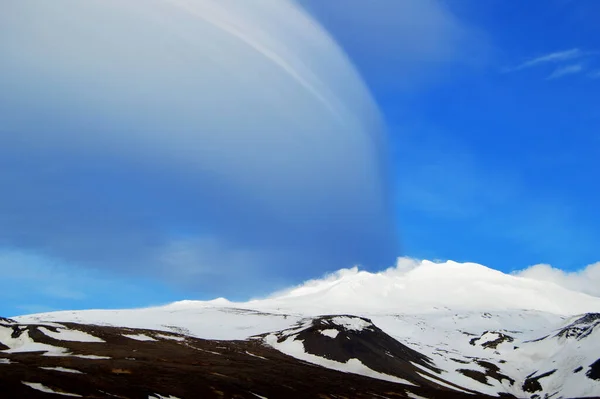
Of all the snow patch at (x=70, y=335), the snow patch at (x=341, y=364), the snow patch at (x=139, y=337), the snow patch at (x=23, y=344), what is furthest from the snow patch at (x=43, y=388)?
the snow patch at (x=139, y=337)

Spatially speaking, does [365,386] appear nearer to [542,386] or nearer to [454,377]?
[454,377]

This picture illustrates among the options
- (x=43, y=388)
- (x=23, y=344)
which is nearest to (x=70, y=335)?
(x=23, y=344)

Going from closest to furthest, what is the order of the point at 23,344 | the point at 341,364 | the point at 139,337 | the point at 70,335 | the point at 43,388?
the point at 43,388 < the point at 23,344 < the point at 70,335 < the point at 341,364 < the point at 139,337

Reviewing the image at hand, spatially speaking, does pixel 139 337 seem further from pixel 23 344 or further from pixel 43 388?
pixel 43 388

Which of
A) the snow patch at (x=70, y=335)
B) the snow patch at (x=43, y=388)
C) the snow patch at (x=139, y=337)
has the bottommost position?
the snow patch at (x=43, y=388)

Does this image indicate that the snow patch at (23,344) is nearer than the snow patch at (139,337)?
Yes

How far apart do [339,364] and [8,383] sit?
124053 millimetres

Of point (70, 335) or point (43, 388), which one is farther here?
point (70, 335)

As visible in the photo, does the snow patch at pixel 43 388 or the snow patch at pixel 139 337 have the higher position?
the snow patch at pixel 139 337

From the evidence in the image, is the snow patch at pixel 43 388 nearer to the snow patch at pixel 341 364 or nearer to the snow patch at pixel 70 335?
the snow patch at pixel 70 335

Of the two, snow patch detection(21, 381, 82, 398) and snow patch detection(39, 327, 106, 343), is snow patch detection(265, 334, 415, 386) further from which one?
snow patch detection(21, 381, 82, 398)

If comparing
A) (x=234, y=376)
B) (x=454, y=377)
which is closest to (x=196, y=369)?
(x=234, y=376)

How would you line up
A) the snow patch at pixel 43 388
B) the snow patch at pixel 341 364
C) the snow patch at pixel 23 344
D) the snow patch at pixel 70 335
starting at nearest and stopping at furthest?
1. the snow patch at pixel 43 388
2. the snow patch at pixel 23 344
3. the snow patch at pixel 70 335
4. the snow patch at pixel 341 364

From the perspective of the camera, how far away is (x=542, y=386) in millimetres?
195625
